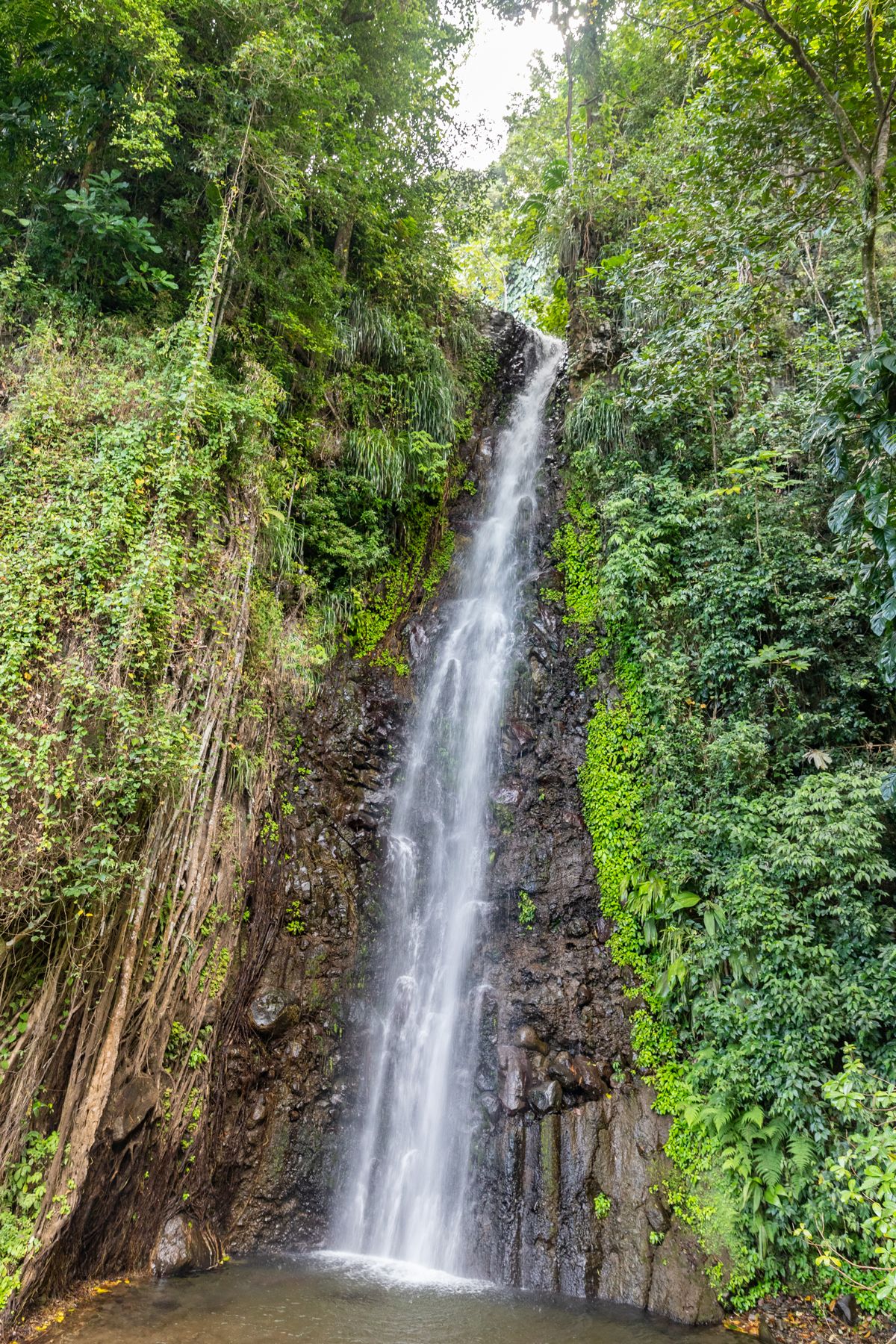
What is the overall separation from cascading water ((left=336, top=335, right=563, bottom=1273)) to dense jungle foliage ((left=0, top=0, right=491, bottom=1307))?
→ 4.40 ft

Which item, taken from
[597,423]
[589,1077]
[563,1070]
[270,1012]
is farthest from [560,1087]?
[597,423]

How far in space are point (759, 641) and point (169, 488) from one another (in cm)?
650

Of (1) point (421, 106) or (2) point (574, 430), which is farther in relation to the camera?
(1) point (421, 106)

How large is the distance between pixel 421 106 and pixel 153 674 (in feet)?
41.2

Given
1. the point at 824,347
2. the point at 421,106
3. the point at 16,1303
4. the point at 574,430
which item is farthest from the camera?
the point at 421,106

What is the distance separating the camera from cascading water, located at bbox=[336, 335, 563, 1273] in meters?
6.42

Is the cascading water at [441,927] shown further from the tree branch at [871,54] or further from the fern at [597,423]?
the tree branch at [871,54]

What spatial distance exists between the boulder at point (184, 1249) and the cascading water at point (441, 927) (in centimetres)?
119

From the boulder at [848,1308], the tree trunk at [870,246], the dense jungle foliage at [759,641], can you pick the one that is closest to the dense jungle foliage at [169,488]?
the dense jungle foliage at [759,641]

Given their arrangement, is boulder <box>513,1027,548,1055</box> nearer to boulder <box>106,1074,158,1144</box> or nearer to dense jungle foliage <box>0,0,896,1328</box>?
dense jungle foliage <box>0,0,896,1328</box>

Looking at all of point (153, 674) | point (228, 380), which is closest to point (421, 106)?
point (228, 380)

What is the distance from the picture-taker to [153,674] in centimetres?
598

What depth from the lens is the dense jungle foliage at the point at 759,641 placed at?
537 centimetres

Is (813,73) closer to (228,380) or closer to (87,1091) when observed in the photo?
(228,380)
